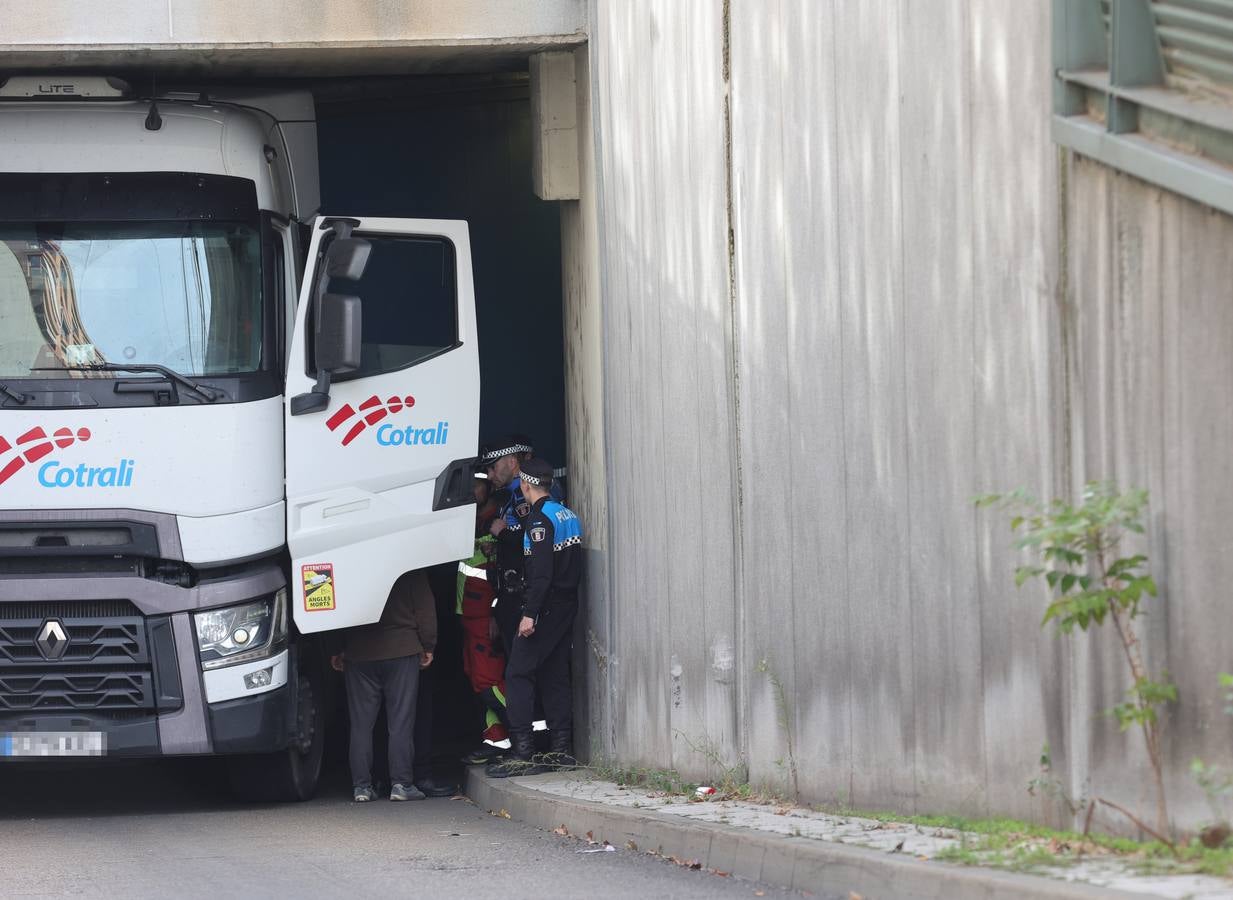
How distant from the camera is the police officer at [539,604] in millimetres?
9484

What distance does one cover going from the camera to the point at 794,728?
697 cm

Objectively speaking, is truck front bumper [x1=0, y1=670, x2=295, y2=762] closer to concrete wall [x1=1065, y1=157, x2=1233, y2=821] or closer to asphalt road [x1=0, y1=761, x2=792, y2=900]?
asphalt road [x1=0, y1=761, x2=792, y2=900]

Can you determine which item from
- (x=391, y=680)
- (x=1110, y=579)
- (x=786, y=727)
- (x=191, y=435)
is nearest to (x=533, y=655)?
(x=391, y=680)

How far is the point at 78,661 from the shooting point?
8414 mm

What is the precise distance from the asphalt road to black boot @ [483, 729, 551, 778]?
27 centimetres

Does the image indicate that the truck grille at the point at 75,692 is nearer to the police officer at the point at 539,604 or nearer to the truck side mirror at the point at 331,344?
the truck side mirror at the point at 331,344

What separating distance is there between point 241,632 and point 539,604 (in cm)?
172

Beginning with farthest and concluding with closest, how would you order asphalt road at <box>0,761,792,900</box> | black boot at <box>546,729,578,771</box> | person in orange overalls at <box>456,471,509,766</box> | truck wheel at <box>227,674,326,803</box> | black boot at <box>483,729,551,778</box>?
person in orange overalls at <box>456,471,509,766</box> → black boot at <box>546,729,578,771</box> → black boot at <box>483,729,551,778</box> → truck wheel at <box>227,674,326,803</box> → asphalt road at <box>0,761,792,900</box>

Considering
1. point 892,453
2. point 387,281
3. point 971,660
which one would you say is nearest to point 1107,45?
point 892,453

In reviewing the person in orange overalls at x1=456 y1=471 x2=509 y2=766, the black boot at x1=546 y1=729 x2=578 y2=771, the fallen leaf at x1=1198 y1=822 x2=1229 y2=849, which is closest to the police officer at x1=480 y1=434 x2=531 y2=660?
the person in orange overalls at x1=456 y1=471 x2=509 y2=766

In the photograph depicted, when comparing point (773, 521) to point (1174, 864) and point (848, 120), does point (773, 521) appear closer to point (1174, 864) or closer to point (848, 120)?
point (848, 120)

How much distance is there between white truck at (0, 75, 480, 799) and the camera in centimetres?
841

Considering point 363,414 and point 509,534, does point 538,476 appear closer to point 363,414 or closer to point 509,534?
point 509,534

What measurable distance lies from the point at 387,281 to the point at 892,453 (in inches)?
322
